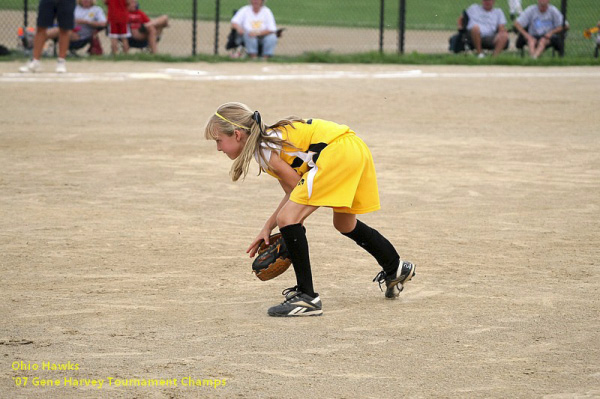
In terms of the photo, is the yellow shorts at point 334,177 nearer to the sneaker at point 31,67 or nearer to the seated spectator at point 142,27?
the sneaker at point 31,67

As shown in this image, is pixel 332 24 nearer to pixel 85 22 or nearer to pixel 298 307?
pixel 85 22

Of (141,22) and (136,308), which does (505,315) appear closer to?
(136,308)

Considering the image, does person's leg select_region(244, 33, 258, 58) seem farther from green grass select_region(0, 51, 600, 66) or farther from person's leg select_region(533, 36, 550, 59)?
person's leg select_region(533, 36, 550, 59)

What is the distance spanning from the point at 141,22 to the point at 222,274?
13346 mm

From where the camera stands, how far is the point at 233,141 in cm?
500

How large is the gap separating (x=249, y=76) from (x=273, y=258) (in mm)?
10674

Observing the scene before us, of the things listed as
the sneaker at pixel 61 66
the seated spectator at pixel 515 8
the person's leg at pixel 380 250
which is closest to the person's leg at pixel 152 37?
the sneaker at pixel 61 66

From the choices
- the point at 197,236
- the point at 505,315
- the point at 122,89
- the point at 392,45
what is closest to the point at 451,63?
the point at 392,45

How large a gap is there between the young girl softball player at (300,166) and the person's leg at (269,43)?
1352 centimetres

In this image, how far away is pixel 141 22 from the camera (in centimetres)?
1848

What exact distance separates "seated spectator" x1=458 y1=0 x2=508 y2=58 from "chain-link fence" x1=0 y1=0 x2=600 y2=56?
1.43 m

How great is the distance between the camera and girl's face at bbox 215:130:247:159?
16.3 ft

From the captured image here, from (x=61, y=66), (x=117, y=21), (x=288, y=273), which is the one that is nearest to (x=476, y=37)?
(x=117, y=21)

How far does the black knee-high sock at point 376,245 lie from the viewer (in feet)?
17.5
